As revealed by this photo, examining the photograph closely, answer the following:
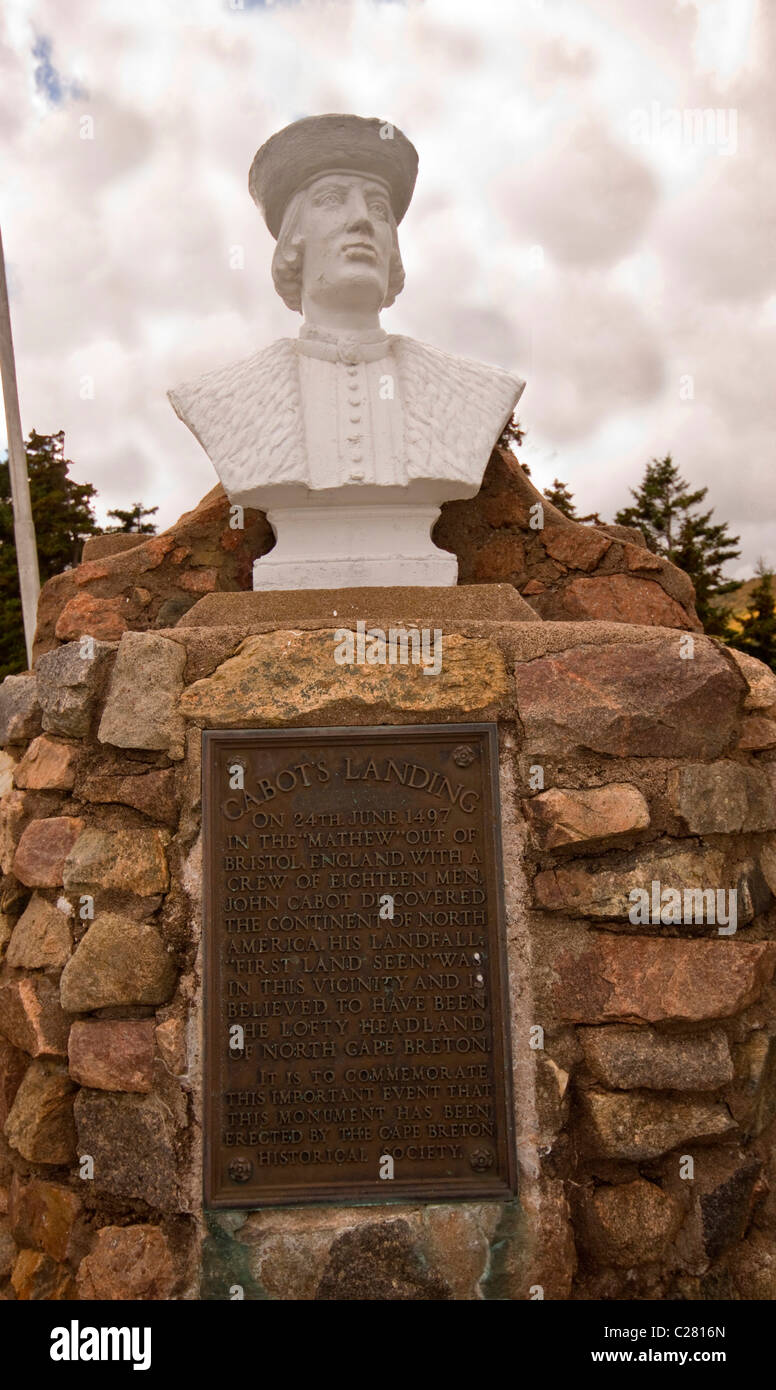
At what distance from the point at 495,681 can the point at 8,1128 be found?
6.03 feet

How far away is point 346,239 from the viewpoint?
338 cm

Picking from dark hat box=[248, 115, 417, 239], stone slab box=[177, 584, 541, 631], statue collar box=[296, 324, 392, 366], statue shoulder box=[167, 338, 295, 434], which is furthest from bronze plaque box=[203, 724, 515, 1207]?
dark hat box=[248, 115, 417, 239]

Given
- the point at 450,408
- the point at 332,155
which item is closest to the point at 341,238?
the point at 332,155

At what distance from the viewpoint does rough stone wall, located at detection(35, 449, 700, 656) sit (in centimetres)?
354

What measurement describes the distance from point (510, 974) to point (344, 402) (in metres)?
2.07

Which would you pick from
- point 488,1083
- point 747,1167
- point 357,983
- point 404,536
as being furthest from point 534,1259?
point 404,536

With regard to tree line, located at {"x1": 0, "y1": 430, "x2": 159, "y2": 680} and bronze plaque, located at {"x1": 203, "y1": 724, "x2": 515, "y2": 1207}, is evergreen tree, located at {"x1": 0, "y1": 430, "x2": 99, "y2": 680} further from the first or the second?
bronze plaque, located at {"x1": 203, "y1": 724, "x2": 515, "y2": 1207}

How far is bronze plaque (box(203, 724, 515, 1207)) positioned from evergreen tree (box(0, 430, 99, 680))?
6.88 metres

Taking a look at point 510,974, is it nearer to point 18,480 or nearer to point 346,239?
point 346,239

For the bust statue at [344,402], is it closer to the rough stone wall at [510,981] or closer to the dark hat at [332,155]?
the dark hat at [332,155]

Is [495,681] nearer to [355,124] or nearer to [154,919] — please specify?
[154,919]

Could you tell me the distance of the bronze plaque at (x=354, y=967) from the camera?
7.90 feet

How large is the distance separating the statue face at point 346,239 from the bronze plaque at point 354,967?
5.89 feet

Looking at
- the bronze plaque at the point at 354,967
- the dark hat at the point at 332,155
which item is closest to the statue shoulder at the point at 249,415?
the dark hat at the point at 332,155
